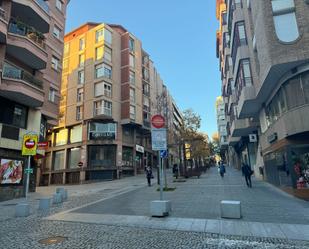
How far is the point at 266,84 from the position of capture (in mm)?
14820

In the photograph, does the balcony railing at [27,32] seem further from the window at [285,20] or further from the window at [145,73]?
the window at [145,73]

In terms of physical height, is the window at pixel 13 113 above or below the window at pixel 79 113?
below

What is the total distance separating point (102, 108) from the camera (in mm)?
36500

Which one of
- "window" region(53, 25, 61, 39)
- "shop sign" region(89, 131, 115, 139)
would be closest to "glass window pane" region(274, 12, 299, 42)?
"window" region(53, 25, 61, 39)

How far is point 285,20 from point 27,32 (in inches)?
705

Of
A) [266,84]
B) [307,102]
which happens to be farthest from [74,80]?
[307,102]

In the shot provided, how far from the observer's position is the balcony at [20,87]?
16469mm

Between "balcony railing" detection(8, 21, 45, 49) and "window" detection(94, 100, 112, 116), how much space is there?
1654 cm

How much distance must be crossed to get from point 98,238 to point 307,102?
37.8 ft

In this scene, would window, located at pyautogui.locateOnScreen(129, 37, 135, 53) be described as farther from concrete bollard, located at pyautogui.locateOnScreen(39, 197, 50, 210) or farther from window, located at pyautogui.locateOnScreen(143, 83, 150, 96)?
concrete bollard, located at pyautogui.locateOnScreen(39, 197, 50, 210)

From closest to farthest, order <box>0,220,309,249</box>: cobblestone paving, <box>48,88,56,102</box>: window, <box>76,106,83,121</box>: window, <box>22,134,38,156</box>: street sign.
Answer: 1. <box>0,220,309,249</box>: cobblestone paving
2. <box>22,134,38,156</box>: street sign
3. <box>48,88,56,102</box>: window
4. <box>76,106,83,121</box>: window

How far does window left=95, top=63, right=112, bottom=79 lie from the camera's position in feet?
125

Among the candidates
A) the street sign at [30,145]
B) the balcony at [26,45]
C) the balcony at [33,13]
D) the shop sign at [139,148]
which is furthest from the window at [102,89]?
the street sign at [30,145]

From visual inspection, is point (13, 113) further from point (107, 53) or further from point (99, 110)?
point (107, 53)
